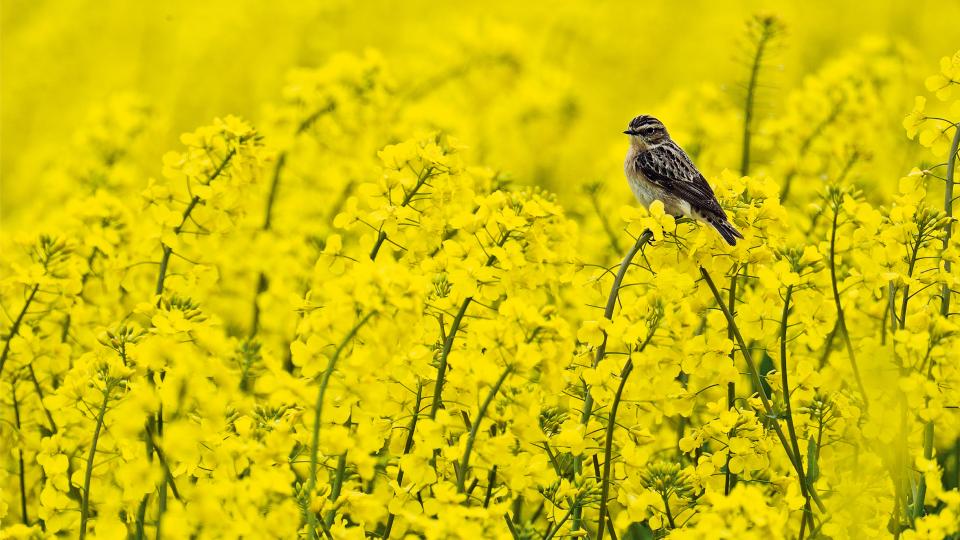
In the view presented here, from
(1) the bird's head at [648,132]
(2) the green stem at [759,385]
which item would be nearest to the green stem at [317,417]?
(2) the green stem at [759,385]

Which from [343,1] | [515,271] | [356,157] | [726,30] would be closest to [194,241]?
[515,271]

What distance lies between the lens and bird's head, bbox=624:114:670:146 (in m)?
4.75

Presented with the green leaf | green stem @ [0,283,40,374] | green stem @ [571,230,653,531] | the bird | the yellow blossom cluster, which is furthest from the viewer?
green stem @ [0,283,40,374]

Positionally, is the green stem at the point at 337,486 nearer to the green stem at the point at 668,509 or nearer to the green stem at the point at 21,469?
the green stem at the point at 668,509

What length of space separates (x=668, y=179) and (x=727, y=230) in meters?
0.91

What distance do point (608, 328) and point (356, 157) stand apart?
14.4 ft

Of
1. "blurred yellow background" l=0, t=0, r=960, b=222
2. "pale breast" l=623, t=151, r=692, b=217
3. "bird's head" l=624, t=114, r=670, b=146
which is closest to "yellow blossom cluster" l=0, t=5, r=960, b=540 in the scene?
"pale breast" l=623, t=151, r=692, b=217

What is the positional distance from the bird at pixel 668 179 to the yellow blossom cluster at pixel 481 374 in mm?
60

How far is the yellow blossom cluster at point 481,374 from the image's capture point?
2736mm

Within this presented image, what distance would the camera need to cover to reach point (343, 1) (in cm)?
1170

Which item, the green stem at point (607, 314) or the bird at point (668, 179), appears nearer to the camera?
the green stem at point (607, 314)

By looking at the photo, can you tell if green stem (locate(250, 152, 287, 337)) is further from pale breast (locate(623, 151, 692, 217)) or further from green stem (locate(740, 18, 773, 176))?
green stem (locate(740, 18, 773, 176))

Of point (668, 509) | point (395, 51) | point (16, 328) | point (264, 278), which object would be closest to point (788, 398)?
point (668, 509)

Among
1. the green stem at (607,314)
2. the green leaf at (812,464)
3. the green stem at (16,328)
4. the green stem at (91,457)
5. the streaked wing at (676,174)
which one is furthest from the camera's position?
the green stem at (16,328)
